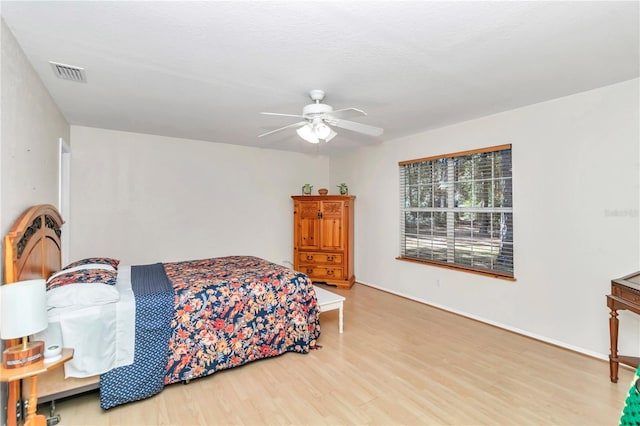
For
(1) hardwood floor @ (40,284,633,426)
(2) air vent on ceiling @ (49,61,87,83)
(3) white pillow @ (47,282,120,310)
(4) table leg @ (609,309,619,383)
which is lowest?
(1) hardwood floor @ (40,284,633,426)

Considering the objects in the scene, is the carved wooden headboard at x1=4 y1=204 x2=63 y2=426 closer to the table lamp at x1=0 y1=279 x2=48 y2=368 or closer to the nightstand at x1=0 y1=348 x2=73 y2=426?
the nightstand at x1=0 y1=348 x2=73 y2=426

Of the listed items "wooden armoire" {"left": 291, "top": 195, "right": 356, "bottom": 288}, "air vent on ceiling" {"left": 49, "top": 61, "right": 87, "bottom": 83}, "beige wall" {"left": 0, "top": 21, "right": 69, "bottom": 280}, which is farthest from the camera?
"wooden armoire" {"left": 291, "top": 195, "right": 356, "bottom": 288}

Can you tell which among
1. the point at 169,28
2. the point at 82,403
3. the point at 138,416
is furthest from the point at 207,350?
the point at 169,28

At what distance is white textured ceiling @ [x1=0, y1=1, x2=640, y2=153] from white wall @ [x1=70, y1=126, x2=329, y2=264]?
950 millimetres

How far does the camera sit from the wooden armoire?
543 cm

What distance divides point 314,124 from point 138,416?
2513mm

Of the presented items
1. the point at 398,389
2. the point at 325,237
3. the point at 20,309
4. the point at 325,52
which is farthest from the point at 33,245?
the point at 325,237

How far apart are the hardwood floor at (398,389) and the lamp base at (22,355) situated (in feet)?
2.47

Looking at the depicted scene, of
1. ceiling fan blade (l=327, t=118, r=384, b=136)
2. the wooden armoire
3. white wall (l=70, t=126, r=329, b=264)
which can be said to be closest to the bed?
white wall (l=70, t=126, r=329, b=264)

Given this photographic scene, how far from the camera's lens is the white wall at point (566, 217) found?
109 inches

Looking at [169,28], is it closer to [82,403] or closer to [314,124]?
[314,124]

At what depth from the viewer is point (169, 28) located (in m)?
1.91

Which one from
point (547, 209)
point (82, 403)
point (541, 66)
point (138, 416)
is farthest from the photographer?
point (547, 209)

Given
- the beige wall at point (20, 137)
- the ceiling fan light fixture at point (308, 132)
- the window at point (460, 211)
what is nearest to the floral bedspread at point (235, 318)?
the beige wall at point (20, 137)
